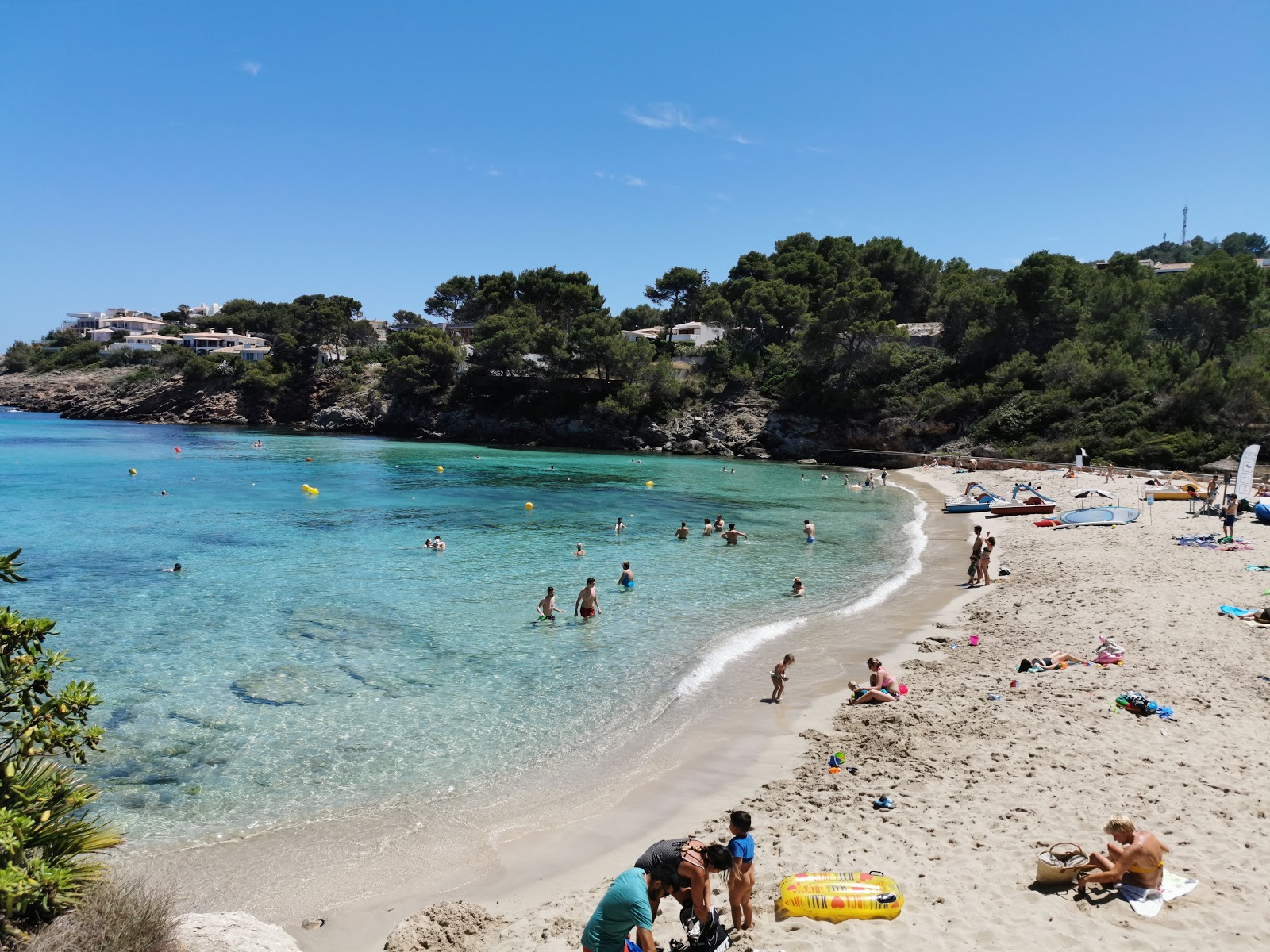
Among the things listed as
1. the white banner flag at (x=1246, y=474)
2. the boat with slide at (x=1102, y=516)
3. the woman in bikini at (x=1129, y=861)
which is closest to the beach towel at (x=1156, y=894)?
the woman in bikini at (x=1129, y=861)

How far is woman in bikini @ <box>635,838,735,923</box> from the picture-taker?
5.71 meters

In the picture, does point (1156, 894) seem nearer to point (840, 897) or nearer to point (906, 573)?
point (840, 897)

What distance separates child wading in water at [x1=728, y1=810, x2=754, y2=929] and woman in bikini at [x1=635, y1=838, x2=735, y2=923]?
28 cm

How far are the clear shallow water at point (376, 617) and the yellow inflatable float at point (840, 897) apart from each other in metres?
4.73

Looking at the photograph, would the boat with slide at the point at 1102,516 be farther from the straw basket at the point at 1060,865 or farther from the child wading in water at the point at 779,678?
the straw basket at the point at 1060,865

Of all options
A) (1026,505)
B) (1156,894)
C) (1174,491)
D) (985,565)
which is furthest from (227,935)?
(1174,491)

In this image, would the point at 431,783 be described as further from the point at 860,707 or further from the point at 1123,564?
the point at 1123,564

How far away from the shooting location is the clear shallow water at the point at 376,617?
1003 centimetres

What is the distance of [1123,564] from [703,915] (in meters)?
18.8

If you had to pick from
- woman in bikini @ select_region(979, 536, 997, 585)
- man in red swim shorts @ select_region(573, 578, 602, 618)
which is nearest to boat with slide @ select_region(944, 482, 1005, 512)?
woman in bikini @ select_region(979, 536, 997, 585)

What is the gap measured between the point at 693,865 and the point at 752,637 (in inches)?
404

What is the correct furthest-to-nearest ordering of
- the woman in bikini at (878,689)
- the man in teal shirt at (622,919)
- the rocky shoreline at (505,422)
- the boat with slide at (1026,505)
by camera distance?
the rocky shoreline at (505,422)
the boat with slide at (1026,505)
the woman in bikini at (878,689)
the man in teal shirt at (622,919)

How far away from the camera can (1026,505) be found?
3141cm

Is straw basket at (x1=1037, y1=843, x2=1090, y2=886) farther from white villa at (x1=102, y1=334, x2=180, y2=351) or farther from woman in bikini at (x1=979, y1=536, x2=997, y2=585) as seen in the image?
white villa at (x1=102, y1=334, x2=180, y2=351)
